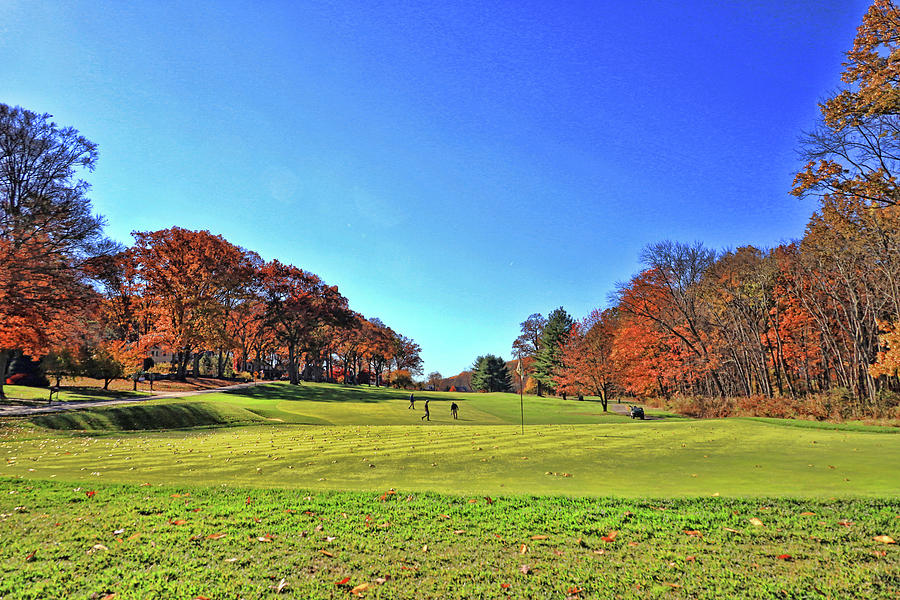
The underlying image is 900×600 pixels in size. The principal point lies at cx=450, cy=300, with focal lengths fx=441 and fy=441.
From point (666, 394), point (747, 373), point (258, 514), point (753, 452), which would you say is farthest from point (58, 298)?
point (666, 394)

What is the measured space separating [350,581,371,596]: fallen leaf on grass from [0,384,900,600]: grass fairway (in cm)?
9

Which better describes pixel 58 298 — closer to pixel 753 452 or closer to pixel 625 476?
pixel 625 476

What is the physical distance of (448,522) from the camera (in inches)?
260

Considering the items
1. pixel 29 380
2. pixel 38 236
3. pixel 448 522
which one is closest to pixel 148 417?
pixel 38 236

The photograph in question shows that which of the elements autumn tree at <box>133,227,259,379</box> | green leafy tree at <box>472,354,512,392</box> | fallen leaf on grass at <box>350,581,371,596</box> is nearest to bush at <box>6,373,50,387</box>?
autumn tree at <box>133,227,259,379</box>

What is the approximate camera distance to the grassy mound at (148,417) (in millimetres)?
20764

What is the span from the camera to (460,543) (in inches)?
225

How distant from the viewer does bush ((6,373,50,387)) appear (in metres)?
39.8

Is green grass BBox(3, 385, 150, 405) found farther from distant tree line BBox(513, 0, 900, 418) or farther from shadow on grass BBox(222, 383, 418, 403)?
distant tree line BBox(513, 0, 900, 418)

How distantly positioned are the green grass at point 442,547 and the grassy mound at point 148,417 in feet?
52.3

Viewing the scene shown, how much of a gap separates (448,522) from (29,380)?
5175cm

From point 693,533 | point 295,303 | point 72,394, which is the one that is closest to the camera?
point 693,533

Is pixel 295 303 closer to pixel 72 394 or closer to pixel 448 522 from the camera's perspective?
pixel 72 394

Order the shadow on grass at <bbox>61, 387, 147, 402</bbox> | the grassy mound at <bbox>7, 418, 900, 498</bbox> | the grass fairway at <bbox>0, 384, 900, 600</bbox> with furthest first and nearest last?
1. the shadow on grass at <bbox>61, 387, 147, 402</bbox>
2. the grassy mound at <bbox>7, 418, 900, 498</bbox>
3. the grass fairway at <bbox>0, 384, 900, 600</bbox>
